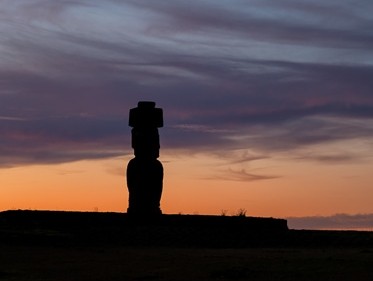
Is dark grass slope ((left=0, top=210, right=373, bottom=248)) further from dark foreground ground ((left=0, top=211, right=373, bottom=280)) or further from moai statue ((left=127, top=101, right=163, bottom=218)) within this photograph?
moai statue ((left=127, top=101, right=163, bottom=218))

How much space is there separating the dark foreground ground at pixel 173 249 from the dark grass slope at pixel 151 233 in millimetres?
28

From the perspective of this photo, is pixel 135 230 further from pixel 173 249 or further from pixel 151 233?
pixel 173 249

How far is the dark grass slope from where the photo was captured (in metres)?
24.8

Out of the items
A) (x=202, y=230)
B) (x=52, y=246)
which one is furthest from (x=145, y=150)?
(x=52, y=246)

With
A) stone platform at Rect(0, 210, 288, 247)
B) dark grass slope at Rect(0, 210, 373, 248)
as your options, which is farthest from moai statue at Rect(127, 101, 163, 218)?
dark grass slope at Rect(0, 210, 373, 248)

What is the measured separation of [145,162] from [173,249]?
268 inches

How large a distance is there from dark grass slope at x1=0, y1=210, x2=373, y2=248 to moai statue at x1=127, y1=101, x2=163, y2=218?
3.53ft

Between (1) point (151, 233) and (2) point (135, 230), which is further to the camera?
(2) point (135, 230)

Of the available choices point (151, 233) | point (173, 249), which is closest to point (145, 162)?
point (151, 233)

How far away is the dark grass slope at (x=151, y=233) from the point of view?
81.5ft

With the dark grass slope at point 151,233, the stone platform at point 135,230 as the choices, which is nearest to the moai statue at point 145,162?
the stone platform at point 135,230

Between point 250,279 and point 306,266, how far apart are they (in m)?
1.92

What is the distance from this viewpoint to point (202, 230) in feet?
86.7

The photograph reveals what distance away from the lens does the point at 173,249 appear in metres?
23.6
